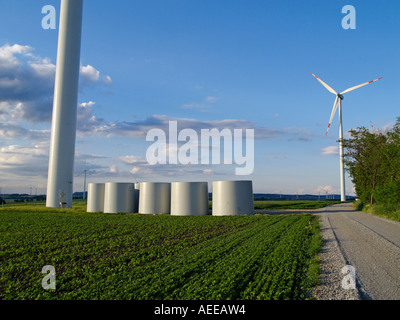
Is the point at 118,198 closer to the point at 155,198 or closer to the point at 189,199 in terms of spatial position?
the point at 155,198

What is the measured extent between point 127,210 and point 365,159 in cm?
3332

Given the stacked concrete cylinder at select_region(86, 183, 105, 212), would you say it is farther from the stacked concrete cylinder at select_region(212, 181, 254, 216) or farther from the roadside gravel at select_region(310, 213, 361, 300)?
the roadside gravel at select_region(310, 213, 361, 300)

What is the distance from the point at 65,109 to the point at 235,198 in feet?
98.9

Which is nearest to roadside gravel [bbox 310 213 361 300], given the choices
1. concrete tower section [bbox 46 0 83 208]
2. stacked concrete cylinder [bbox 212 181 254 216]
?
stacked concrete cylinder [bbox 212 181 254 216]

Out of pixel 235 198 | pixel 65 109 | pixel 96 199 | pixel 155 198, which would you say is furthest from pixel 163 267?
pixel 65 109

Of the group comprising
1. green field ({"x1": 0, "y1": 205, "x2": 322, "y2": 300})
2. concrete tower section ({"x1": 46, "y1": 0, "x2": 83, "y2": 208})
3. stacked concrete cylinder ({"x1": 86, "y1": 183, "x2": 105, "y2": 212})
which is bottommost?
green field ({"x1": 0, "y1": 205, "x2": 322, "y2": 300})

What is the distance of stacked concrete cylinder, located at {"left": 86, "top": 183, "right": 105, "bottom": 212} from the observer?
47.4m

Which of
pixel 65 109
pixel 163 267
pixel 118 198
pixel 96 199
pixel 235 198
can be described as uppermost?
pixel 65 109

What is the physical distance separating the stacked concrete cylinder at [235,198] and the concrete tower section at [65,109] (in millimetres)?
25244

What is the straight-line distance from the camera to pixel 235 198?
38969mm

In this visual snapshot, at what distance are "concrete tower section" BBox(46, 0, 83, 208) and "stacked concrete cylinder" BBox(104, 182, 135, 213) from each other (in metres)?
9.07

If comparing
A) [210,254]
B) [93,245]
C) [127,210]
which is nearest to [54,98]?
[127,210]
